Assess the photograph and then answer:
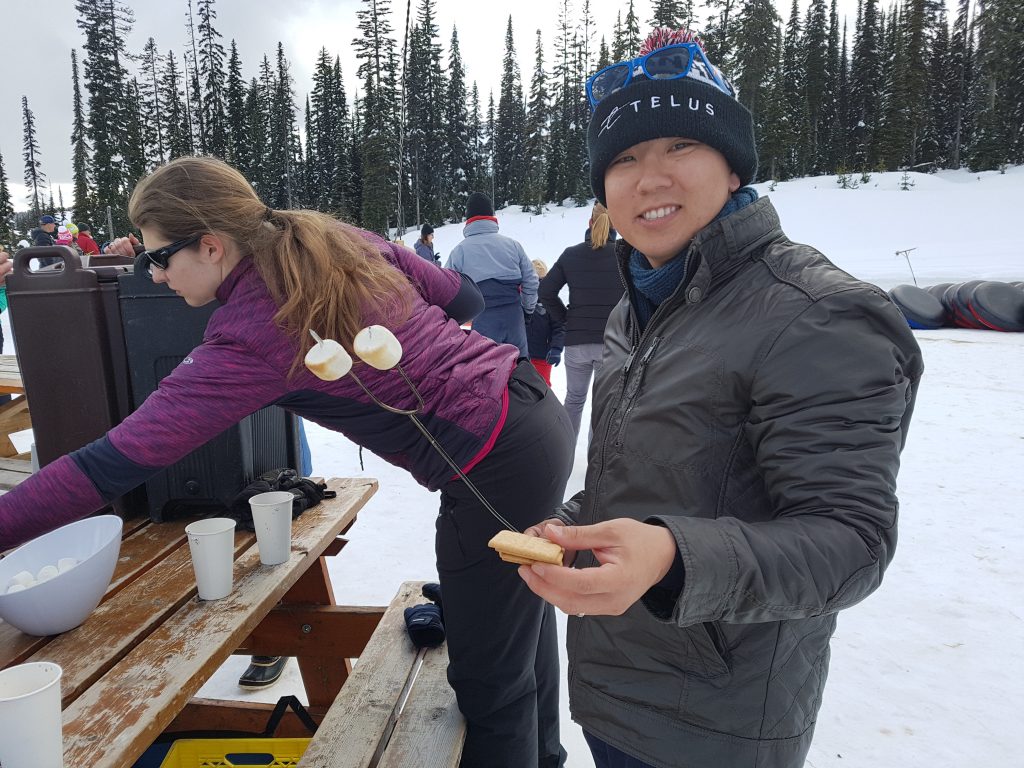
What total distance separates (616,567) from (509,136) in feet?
169

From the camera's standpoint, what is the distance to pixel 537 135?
148ft

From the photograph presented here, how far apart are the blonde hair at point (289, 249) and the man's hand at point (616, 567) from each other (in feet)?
3.33

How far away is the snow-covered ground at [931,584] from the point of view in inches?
96.4

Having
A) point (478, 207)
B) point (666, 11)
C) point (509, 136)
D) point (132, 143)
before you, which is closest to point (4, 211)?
point (132, 143)

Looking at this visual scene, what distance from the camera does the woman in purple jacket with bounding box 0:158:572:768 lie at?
1.54 metres

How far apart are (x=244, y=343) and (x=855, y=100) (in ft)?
161

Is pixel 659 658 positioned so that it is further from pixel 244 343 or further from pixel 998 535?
pixel 998 535

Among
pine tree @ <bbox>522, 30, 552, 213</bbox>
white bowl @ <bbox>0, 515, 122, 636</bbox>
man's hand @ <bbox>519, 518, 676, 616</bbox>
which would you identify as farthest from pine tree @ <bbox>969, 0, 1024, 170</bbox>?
white bowl @ <bbox>0, 515, 122, 636</bbox>

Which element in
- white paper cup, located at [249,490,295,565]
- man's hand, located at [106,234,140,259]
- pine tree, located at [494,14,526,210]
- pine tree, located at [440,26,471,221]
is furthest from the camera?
pine tree, located at [494,14,526,210]

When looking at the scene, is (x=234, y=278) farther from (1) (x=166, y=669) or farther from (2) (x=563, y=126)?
(2) (x=563, y=126)

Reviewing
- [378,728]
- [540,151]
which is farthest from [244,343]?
[540,151]

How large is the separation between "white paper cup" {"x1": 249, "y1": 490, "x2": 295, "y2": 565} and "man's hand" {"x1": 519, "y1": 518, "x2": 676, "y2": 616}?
1.32m

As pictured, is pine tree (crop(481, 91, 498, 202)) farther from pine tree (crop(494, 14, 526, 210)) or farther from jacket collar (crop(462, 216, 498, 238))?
jacket collar (crop(462, 216, 498, 238))


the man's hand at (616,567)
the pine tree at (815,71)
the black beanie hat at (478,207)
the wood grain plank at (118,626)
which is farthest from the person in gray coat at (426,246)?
the pine tree at (815,71)
